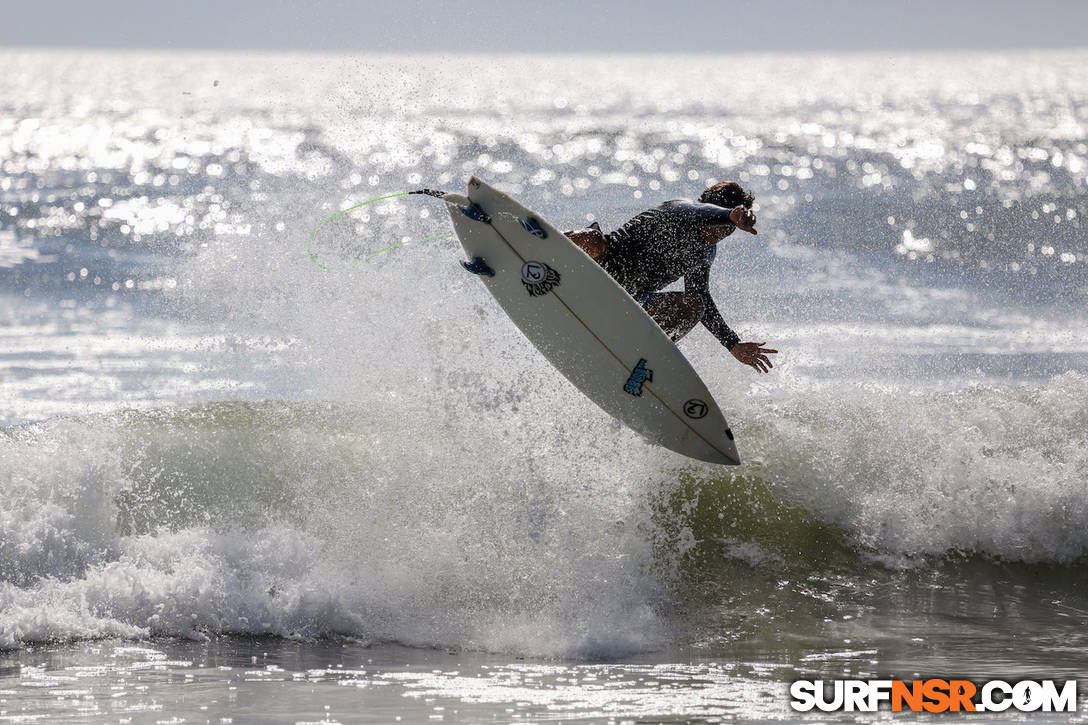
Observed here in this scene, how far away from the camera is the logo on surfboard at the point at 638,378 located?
26.1ft

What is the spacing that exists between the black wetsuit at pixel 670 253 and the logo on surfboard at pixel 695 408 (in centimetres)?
49

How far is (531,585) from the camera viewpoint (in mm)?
7352

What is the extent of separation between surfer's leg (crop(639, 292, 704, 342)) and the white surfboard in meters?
0.37

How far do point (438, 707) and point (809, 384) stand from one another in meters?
7.06

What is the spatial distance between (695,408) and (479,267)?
181 cm

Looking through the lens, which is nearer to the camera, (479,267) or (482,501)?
(482,501)

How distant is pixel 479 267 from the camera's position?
27.0ft

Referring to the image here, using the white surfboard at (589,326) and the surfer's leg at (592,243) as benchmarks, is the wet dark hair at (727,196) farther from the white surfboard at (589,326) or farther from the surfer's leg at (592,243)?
the white surfboard at (589,326)

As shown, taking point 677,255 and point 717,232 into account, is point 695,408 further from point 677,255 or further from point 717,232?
point 717,232

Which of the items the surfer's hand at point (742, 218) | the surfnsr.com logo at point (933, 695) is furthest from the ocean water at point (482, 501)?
the surfer's hand at point (742, 218)

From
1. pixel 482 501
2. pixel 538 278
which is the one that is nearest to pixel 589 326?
pixel 538 278

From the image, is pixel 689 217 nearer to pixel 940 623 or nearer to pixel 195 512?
pixel 940 623

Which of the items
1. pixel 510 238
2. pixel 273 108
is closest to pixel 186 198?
pixel 510 238

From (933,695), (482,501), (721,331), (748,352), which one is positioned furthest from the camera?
(482,501)
